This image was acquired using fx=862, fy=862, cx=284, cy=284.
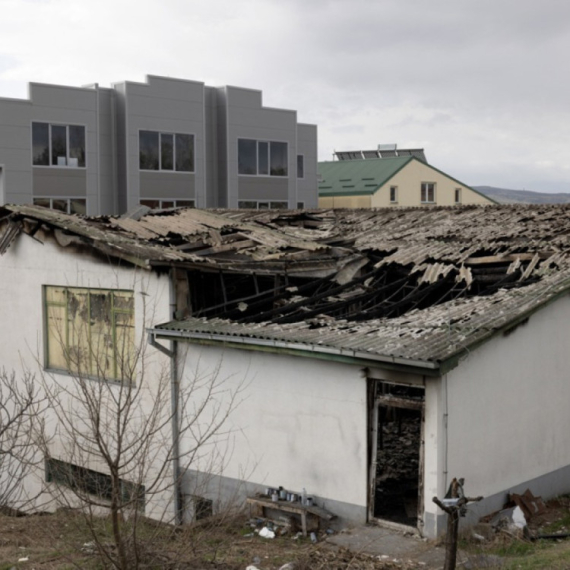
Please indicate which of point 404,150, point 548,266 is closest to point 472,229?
point 548,266

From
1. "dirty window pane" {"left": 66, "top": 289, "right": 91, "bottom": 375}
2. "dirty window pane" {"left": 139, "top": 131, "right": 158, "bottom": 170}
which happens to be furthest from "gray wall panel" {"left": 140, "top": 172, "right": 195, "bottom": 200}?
"dirty window pane" {"left": 66, "top": 289, "right": 91, "bottom": 375}

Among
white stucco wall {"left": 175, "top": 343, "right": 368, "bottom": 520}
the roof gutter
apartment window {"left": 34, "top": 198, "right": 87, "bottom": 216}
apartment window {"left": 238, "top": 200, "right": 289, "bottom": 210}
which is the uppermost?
apartment window {"left": 238, "top": 200, "right": 289, "bottom": 210}

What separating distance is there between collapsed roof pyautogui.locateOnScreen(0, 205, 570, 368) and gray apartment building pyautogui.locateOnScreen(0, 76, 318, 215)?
2083cm

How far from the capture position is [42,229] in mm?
17828

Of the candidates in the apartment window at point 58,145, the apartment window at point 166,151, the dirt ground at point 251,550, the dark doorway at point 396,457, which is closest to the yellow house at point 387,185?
the apartment window at point 166,151

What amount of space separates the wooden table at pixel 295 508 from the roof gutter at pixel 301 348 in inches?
90.3

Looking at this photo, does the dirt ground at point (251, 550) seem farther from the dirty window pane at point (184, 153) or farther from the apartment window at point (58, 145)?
the dirty window pane at point (184, 153)

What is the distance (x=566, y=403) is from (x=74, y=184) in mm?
31684

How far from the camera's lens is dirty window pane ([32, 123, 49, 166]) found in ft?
130

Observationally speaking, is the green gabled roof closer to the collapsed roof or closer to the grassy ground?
the collapsed roof

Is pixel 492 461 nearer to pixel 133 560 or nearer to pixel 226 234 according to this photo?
pixel 133 560

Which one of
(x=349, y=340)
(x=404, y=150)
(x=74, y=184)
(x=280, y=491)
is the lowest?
(x=280, y=491)

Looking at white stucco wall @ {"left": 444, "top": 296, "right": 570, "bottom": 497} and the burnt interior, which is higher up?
the burnt interior

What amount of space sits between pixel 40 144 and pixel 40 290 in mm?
23703
